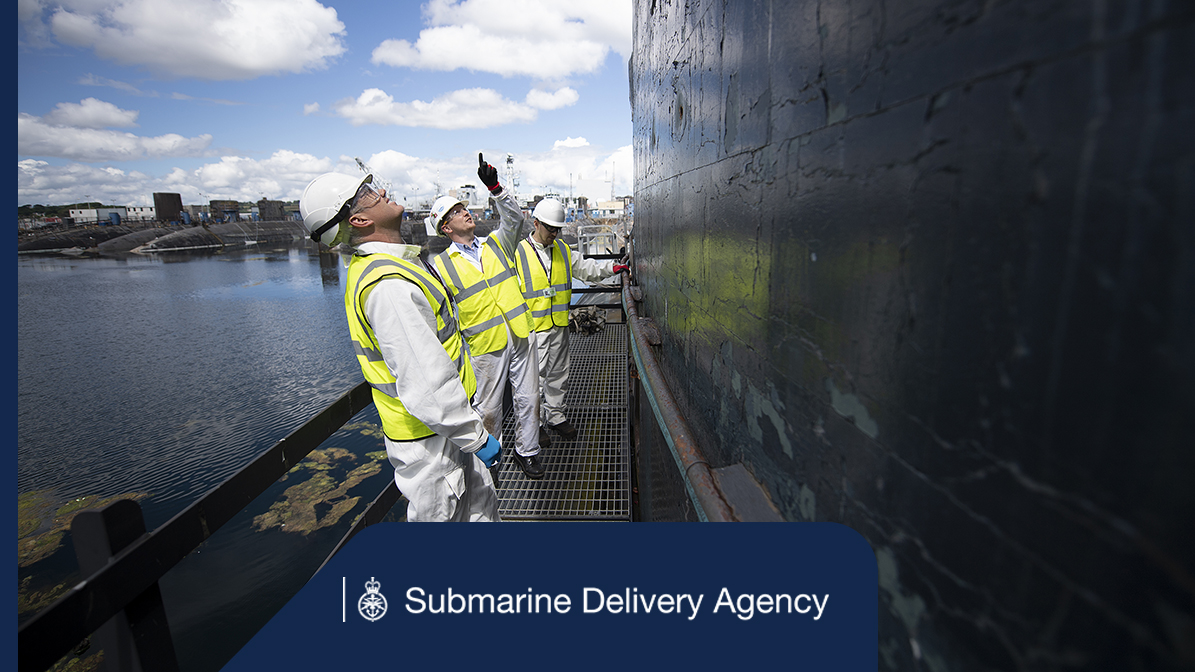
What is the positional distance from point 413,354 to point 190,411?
11.4m

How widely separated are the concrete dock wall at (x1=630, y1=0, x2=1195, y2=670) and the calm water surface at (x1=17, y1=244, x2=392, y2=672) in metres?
3.84

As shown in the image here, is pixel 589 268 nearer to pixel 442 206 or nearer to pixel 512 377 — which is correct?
pixel 512 377

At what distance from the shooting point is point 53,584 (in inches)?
237

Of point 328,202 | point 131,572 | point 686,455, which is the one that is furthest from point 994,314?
point 328,202

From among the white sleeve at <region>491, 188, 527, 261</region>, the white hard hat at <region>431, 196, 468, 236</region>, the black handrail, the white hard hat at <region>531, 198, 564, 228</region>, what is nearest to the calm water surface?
the black handrail

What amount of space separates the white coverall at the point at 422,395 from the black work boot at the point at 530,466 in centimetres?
165

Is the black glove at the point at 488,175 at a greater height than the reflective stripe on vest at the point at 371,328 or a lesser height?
greater

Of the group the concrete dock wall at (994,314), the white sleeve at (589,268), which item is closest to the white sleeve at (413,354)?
the concrete dock wall at (994,314)

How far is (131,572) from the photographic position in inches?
58.4

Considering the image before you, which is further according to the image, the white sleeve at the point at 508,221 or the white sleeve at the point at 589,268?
the white sleeve at the point at 589,268

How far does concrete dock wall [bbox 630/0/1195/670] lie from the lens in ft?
1.49

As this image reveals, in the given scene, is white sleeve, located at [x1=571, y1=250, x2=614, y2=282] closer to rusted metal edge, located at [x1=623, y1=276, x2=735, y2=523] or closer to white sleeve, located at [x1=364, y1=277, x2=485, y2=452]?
rusted metal edge, located at [x1=623, y1=276, x2=735, y2=523]

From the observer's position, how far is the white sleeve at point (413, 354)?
2.01m

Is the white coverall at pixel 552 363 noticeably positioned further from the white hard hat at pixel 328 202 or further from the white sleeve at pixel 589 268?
the white hard hat at pixel 328 202
